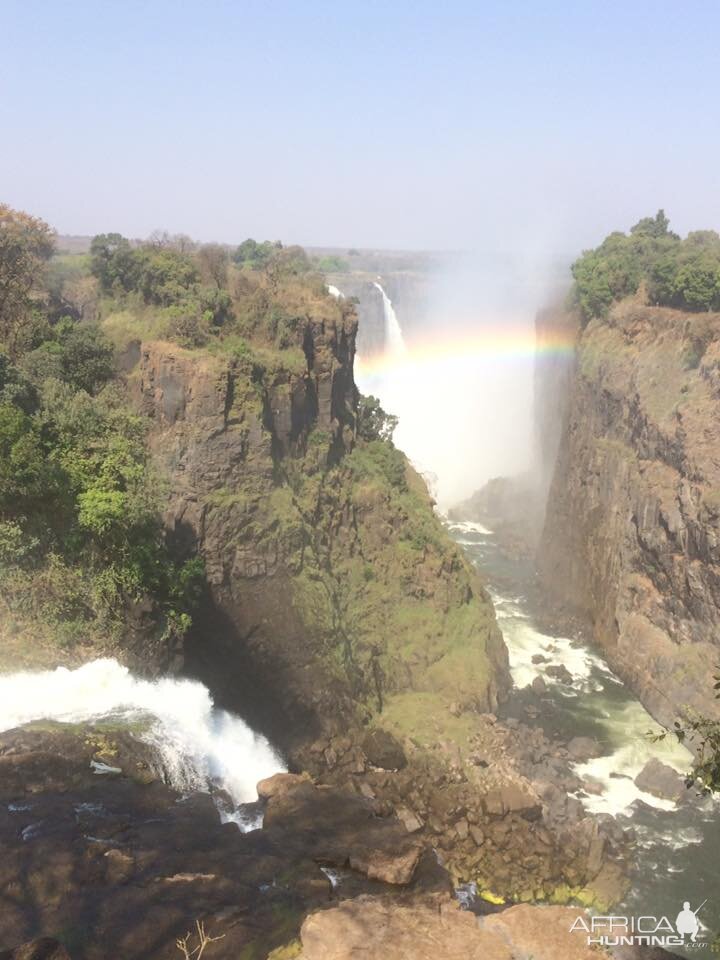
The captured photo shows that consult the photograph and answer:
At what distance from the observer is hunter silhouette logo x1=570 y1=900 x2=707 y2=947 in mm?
19688

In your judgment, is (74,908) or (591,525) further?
(591,525)

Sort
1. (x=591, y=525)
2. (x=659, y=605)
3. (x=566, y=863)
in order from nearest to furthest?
1. (x=566, y=863)
2. (x=659, y=605)
3. (x=591, y=525)

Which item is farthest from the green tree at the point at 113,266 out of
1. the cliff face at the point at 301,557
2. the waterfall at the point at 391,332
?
the waterfall at the point at 391,332

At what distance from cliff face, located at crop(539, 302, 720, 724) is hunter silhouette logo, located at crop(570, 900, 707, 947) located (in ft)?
33.7

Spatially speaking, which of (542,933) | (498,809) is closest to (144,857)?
(542,933)

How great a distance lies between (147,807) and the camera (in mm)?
20078

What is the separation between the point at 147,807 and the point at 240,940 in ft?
16.8

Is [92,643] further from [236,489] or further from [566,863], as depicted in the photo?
[566,863]

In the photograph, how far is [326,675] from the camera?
30938 millimetres

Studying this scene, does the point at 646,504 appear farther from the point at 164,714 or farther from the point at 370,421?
the point at 164,714

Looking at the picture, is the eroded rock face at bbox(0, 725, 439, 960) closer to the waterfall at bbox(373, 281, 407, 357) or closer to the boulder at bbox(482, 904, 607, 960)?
the boulder at bbox(482, 904, 607, 960)

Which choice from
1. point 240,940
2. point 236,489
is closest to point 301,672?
point 236,489

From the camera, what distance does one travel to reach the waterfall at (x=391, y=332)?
3219 inches

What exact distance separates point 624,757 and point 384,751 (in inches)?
388
